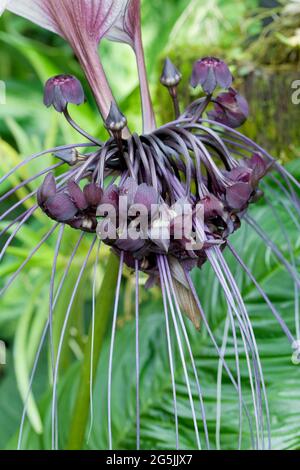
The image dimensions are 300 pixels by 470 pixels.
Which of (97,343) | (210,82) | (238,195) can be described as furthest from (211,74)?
(97,343)

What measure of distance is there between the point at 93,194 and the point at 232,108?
179 millimetres

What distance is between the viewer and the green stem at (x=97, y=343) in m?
0.63

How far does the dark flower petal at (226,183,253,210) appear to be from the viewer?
0.50 m

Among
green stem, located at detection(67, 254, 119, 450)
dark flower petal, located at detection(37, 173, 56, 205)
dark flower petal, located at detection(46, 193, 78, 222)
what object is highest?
dark flower petal, located at detection(37, 173, 56, 205)

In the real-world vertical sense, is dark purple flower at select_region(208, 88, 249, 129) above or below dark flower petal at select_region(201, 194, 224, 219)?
above

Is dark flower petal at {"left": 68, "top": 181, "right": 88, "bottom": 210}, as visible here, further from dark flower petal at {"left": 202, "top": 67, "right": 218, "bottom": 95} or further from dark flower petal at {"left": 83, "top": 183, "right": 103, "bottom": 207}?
dark flower petal at {"left": 202, "top": 67, "right": 218, "bottom": 95}

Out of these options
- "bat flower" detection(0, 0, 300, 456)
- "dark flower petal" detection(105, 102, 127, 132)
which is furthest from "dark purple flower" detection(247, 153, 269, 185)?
"dark flower petal" detection(105, 102, 127, 132)

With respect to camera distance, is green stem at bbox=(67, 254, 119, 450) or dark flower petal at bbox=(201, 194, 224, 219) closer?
dark flower petal at bbox=(201, 194, 224, 219)

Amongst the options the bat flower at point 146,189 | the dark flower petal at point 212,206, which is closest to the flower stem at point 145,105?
the bat flower at point 146,189

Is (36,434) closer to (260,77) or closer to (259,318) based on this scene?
(259,318)

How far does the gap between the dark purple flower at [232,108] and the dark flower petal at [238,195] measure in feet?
0.38

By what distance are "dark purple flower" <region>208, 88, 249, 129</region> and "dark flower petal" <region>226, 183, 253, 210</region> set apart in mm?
115
